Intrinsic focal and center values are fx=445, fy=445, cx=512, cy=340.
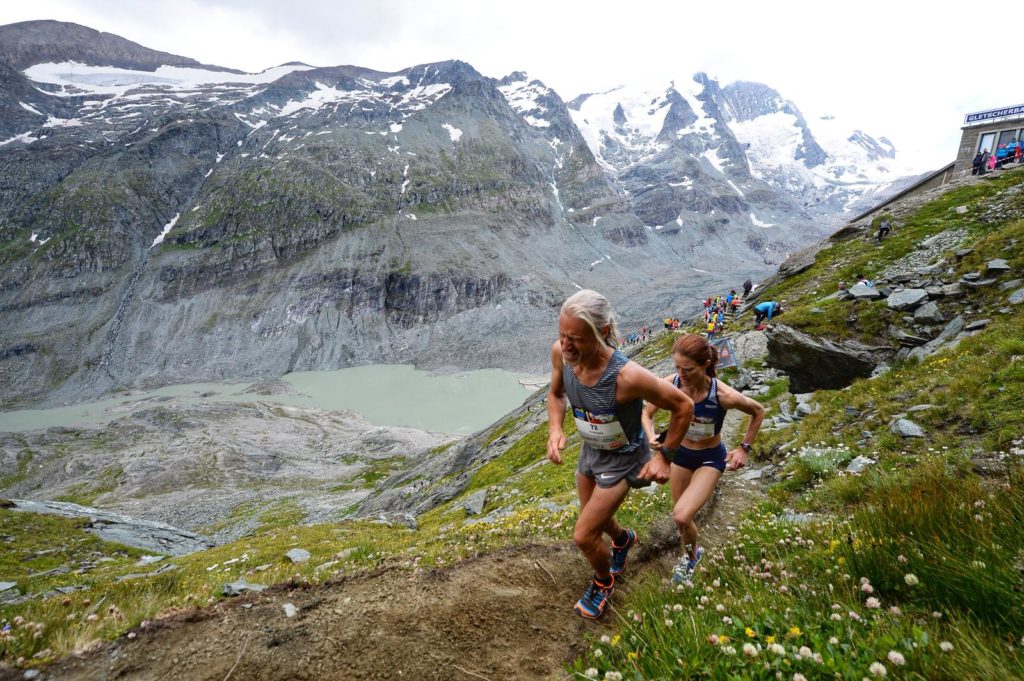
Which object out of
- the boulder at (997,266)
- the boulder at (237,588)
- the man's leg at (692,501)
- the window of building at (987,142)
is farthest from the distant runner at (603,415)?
the window of building at (987,142)

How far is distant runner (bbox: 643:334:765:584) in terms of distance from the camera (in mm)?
5828

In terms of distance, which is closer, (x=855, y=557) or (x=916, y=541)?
(x=916, y=541)

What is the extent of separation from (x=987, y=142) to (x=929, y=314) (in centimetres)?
3631

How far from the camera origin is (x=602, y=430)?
16.0ft

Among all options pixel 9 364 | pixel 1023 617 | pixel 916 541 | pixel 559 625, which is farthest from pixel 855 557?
pixel 9 364

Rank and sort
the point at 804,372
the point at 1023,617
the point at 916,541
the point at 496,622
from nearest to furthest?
the point at 1023,617
the point at 916,541
the point at 496,622
the point at 804,372

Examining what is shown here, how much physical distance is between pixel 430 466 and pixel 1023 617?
4848cm

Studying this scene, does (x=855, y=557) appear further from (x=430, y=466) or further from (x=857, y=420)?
(x=430, y=466)

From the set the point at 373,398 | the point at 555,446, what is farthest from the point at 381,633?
the point at 373,398

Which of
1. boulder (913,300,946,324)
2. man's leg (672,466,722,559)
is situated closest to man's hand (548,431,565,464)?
man's leg (672,466,722,559)

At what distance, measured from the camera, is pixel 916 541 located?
3299 millimetres

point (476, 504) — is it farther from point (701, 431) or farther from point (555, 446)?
point (555, 446)

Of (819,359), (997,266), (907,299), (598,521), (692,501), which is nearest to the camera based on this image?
(598,521)

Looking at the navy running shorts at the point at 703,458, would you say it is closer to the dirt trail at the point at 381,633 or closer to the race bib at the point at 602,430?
the dirt trail at the point at 381,633
